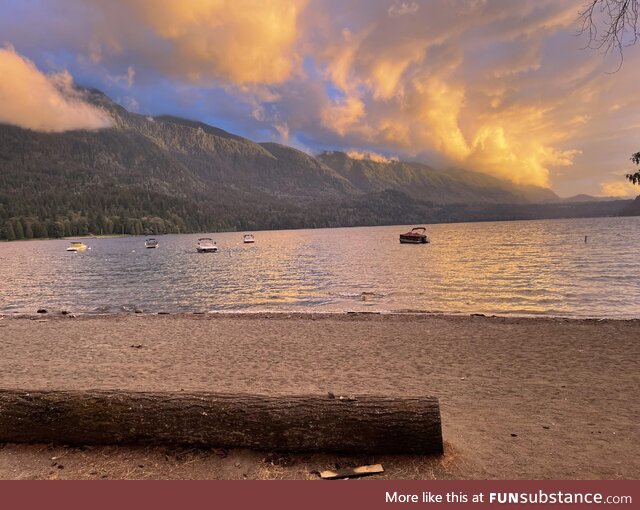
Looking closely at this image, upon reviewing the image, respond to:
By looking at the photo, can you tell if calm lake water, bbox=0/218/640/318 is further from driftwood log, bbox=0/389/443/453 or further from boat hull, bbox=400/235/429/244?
boat hull, bbox=400/235/429/244

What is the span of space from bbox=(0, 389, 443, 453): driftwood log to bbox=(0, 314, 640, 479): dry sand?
0.52 ft

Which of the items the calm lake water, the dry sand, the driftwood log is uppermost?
the driftwood log

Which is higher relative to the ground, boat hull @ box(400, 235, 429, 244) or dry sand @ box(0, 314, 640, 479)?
dry sand @ box(0, 314, 640, 479)

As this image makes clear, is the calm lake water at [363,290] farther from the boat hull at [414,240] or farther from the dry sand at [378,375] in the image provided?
the boat hull at [414,240]

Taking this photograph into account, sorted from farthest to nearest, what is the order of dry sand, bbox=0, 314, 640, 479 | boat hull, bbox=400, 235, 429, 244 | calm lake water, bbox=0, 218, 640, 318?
boat hull, bbox=400, 235, 429, 244 < calm lake water, bbox=0, 218, 640, 318 < dry sand, bbox=0, 314, 640, 479

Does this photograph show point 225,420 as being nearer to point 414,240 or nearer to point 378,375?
point 378,375

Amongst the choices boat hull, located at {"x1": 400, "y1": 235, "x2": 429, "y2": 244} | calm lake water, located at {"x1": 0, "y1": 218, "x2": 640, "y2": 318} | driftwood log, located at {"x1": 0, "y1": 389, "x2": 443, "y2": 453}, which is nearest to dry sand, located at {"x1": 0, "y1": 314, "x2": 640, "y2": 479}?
driftwood log, located at {"x1": 0, "y1": 389, "x2": 443, "y2": 453}

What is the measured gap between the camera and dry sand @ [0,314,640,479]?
543 centimetres

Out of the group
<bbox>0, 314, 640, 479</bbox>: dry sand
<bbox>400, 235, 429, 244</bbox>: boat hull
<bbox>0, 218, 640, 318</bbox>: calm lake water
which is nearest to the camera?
<bbox>0, 314, 640, 479</bbox>: dry sand

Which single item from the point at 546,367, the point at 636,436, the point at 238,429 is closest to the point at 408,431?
the point at 238,429

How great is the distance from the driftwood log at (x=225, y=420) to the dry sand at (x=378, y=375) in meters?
0.16

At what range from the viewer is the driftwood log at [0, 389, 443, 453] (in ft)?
17.9

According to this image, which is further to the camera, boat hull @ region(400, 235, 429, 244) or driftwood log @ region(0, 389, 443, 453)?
boat hull @ region(400, 235, 429, 244)

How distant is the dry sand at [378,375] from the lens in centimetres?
543
